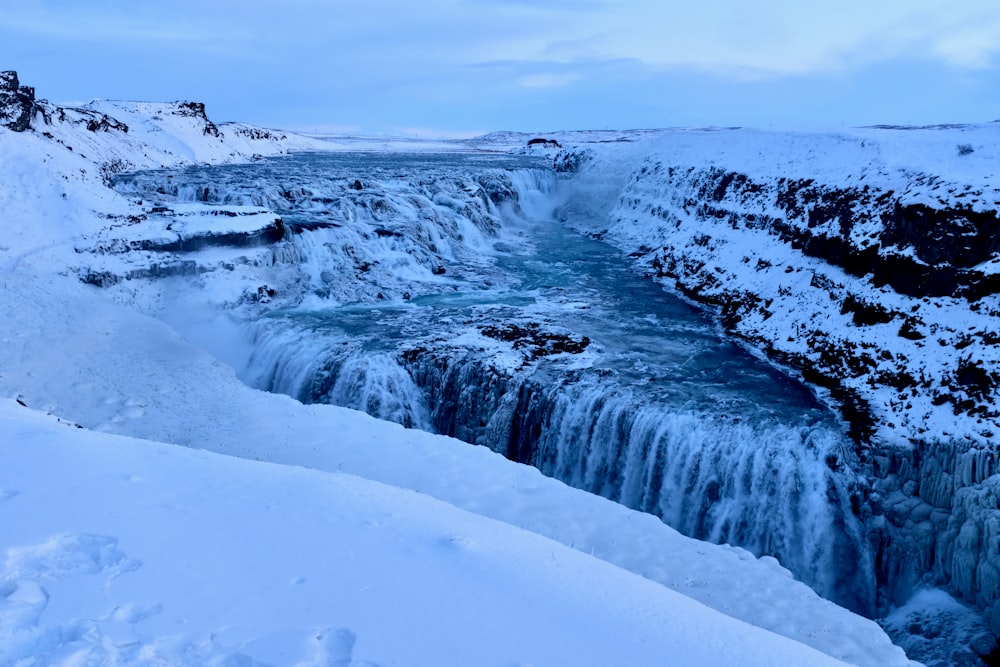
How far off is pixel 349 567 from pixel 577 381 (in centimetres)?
1035

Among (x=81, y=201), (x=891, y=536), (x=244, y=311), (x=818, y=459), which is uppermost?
(x=81, y=201)

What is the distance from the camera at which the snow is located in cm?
423

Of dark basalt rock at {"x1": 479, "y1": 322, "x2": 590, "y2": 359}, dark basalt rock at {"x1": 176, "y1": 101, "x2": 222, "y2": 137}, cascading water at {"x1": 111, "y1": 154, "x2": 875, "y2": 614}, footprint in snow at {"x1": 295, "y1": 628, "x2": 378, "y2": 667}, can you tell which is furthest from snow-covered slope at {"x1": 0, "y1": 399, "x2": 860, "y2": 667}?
dark basalt rock at {"x1": 176, "y1": 101, "x2": 222, "y2": 137}

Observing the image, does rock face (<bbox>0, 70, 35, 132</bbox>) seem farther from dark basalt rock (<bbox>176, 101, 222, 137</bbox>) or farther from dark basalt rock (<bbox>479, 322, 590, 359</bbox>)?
dark basalt rock (<bbox>176, 101, 222, 137</bbox>)

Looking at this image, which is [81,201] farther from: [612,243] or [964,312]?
[964,312]

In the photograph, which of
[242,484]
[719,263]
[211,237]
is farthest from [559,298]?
[242,484]

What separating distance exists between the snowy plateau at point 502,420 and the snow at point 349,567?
30mm

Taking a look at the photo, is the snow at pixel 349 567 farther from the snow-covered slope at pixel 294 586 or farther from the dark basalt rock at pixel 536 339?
the dark basalt rock at pixel 536 339

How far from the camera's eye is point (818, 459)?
12438 mm

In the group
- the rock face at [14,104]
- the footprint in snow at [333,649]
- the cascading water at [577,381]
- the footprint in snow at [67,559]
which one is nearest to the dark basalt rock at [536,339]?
the cascading water at [577,381]

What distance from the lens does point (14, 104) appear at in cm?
2948

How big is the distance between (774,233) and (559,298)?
7.38 meters

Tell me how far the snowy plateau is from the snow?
0.03 meters

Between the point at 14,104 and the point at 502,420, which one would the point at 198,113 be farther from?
the point at 502,420
